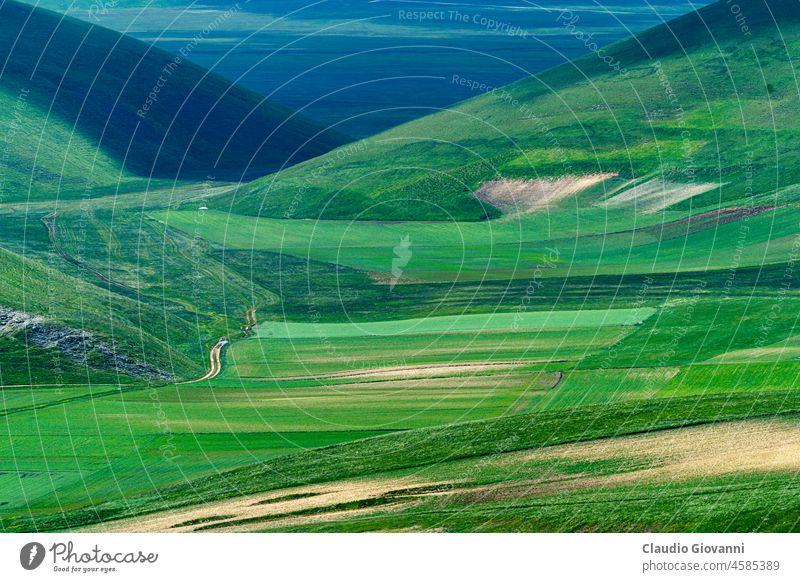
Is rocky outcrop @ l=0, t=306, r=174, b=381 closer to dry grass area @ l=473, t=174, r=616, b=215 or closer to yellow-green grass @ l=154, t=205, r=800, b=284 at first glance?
yellow-green grass @ l=154, t=205, r=800, b=284

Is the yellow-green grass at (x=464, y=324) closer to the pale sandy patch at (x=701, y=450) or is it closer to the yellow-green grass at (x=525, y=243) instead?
the yellow-green grass at (x=525, y=243)

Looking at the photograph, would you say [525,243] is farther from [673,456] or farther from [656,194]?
[673,456]

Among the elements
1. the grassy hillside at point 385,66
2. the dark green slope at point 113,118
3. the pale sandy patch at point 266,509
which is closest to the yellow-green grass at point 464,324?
the pale sandy patch at point 266,509

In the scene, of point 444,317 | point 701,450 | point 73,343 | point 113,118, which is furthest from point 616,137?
point 701,450

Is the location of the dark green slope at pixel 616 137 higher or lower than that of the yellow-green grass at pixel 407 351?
higher

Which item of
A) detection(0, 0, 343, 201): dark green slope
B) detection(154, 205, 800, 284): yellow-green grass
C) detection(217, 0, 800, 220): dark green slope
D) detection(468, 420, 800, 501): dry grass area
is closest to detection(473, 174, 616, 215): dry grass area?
detection(217, 0, 800, 220): dark green slope
